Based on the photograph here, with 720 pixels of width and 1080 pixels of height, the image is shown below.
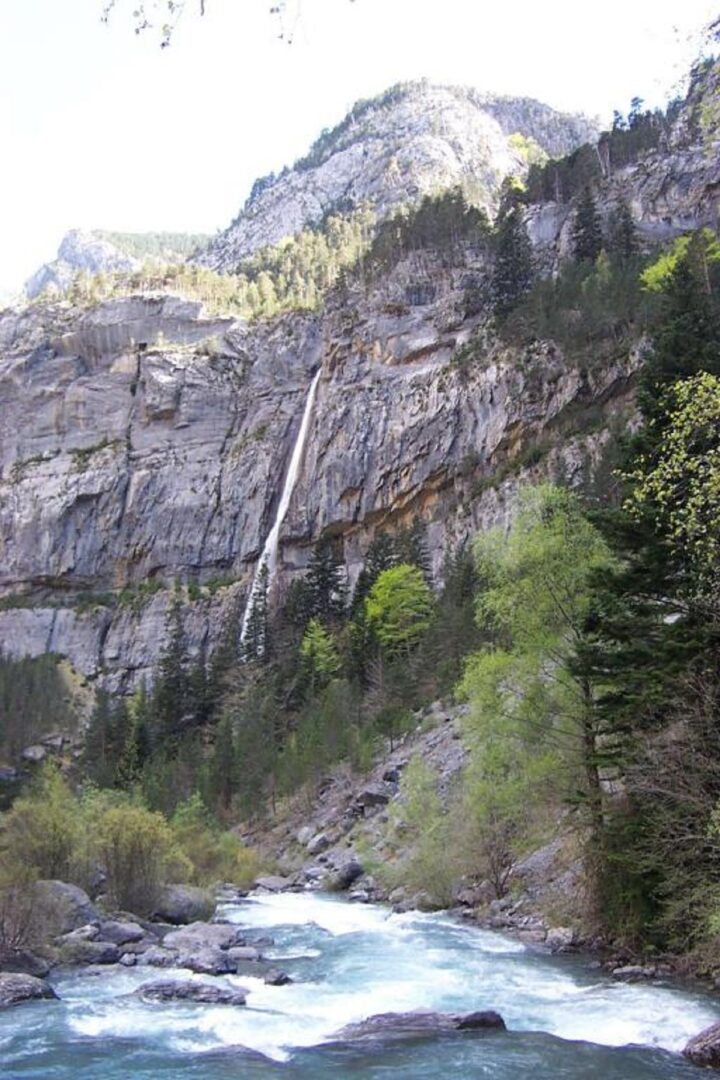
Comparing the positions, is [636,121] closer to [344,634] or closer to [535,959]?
[344,634]

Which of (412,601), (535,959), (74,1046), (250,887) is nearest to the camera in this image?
(74,1046)

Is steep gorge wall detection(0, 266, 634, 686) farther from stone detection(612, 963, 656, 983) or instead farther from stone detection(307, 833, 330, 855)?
stone detection(612, 963, 656, 983)

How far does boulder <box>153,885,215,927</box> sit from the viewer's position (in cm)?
2786

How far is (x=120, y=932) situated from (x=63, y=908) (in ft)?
5.13

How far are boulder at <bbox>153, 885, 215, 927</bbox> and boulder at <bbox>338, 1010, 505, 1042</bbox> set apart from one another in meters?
13.9

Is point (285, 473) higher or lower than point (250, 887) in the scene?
higher

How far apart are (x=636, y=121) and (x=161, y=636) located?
77.2 metres

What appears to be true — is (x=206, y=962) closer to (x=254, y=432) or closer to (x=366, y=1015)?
(x=366, y=1015)

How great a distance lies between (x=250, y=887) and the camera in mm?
39844

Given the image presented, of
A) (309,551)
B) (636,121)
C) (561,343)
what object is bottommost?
(309,551)

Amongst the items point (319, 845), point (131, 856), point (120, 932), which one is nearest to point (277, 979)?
point (120, 932)

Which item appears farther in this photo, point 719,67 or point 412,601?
point 412,601

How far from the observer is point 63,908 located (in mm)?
23125

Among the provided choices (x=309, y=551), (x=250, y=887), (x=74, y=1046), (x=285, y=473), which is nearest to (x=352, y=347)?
(x=285, y=473)
